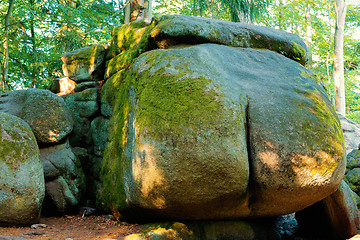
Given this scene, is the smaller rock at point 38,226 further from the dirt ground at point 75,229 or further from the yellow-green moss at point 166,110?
the yellow-green moss at point 166,110

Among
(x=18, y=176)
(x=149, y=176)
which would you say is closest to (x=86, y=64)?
(x=18, y=176)

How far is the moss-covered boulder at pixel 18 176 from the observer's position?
5.16 m

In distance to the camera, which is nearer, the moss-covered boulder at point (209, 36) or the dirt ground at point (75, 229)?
the dirt ground at point (75, 229)

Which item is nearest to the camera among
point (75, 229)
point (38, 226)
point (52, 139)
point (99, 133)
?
point (38, 226)

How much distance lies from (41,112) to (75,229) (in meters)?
2.87

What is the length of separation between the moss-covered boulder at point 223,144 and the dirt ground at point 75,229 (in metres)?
0.46

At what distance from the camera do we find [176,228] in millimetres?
4621

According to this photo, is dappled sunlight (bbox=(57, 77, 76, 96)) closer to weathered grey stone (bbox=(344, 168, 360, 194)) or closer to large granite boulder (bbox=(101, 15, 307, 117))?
large granite boulder (bbox=(101, 15, 307, 117))

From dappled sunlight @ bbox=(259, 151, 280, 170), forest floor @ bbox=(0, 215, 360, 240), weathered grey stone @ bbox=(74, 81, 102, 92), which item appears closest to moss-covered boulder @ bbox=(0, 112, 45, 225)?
forest floor @ bbox=(0, 215, 360, 240)

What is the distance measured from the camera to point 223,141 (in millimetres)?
4191

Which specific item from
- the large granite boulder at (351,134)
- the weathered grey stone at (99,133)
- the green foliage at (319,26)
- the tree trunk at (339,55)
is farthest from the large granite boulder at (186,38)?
the green foliage at (319,26)

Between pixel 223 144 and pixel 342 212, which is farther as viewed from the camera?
pixel 342 212

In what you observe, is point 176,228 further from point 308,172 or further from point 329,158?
point 329,158

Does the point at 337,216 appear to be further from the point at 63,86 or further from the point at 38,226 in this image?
the point at 63,86
